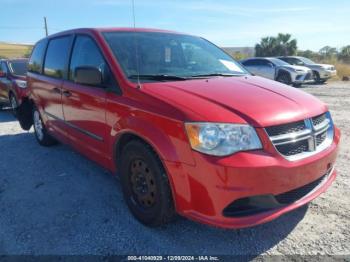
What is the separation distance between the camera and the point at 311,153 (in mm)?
2707

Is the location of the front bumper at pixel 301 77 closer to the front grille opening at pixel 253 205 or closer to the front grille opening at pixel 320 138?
Result: the front grille opening at pixel 320 138

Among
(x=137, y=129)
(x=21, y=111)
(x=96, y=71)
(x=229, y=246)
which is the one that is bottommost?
(x=229, y=246)

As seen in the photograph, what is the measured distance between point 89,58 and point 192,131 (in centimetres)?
188

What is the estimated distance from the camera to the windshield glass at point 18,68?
29.1ft

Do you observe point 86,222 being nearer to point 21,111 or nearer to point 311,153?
point 311,153

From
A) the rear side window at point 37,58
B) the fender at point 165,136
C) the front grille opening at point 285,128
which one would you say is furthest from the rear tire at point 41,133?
the front grille opening at point 285,128

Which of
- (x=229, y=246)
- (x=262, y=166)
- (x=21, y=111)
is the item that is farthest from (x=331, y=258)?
(x=21, y=111)

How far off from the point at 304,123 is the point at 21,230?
2.68 meters

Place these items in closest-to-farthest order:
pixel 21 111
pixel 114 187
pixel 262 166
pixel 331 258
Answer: pixel 262 166
pixel 331 258
pixel 114 187
pixel 21 111

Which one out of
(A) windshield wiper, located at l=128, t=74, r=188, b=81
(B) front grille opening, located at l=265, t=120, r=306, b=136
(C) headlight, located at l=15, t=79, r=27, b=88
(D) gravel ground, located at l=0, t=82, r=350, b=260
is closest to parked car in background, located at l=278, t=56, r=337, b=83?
(C) headlight, located at l=15, t=79, r=27, b=88

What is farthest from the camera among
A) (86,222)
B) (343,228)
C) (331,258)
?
(86,222)

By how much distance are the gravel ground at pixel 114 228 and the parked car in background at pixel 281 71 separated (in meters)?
12.9

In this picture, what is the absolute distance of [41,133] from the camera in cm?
574

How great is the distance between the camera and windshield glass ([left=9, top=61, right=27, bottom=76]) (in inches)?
350
